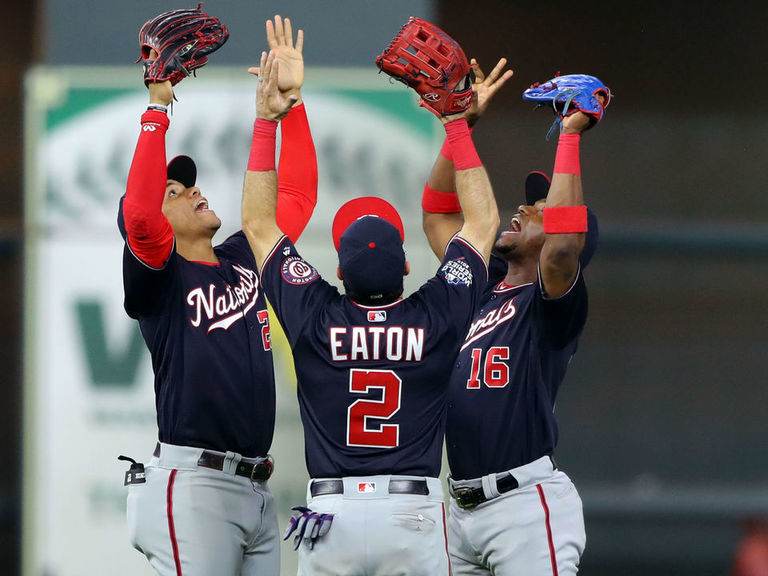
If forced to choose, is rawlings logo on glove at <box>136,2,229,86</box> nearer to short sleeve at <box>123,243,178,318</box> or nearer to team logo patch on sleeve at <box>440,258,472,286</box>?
short sleeve at <box>123,243,178,318</box>

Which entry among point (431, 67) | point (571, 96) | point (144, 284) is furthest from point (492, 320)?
point (144, 284)

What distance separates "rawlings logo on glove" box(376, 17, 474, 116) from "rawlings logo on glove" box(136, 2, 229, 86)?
586mm

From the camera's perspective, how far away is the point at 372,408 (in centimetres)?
318

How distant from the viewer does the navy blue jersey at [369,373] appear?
10.5 ft

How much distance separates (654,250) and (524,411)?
7.46 ft

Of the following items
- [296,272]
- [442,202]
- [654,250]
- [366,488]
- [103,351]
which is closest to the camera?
[366,488]

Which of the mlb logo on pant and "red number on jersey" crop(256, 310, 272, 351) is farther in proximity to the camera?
"red number on jersey" crop(256, 310, 272, 351)

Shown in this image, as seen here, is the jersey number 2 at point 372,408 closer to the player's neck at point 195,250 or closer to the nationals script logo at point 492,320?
the nationals script logo at point 492,320

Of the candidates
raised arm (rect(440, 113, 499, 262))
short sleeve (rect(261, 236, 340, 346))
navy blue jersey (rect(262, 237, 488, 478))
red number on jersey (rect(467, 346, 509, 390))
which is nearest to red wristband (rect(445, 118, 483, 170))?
raised arm (rect(440, 113, 499, 262))

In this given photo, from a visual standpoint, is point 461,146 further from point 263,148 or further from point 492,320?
point 492,320

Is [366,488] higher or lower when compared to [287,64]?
lower

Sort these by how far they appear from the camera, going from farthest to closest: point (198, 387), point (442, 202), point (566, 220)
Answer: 1. point (442, 202)
2. point (198, 387)
3. point (566, 220)

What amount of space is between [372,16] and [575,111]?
2223mm

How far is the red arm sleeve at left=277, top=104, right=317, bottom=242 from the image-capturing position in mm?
3910
